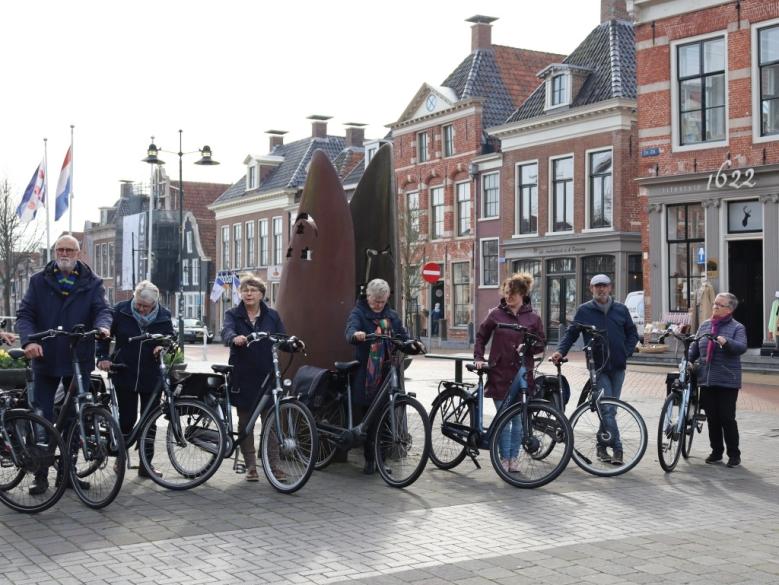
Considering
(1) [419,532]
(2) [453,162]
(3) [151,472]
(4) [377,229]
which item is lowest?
(1) [419,532]

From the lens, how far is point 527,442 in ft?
26.6

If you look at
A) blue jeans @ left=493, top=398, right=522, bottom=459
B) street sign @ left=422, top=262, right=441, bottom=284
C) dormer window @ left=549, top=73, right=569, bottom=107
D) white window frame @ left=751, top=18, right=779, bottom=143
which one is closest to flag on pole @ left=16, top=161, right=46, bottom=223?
street sign @ left=422, top=262, right=441, bottom=284

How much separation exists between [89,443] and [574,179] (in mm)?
27889

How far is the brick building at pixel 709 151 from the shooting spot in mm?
24016

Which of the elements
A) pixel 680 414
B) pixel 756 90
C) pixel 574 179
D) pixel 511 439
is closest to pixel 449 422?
pixel 511 439

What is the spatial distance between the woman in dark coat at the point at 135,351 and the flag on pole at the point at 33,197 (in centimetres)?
2460

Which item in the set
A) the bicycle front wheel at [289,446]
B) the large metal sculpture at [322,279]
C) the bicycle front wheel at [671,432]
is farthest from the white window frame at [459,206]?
the bicycle front wheel at [289,446]

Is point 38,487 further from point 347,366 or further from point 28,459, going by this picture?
point 347,366

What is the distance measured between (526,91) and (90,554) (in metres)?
37.2

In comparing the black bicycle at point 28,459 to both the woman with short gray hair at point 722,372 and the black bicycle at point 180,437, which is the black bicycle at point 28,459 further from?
the woman with short gray hair at point 722,372

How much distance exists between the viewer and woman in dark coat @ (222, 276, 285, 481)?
8188 mm

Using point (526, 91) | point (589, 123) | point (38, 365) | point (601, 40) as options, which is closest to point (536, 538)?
point (38, 365)

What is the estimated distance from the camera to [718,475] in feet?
28.7

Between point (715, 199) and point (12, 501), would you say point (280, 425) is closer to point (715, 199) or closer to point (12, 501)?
point (12, 501)
